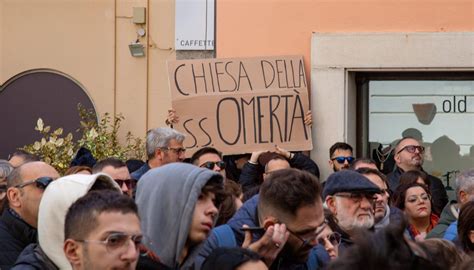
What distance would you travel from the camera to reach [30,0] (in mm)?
12117

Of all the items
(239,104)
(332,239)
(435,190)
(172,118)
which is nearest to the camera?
(332,239)

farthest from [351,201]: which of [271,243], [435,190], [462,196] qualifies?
[435,190]

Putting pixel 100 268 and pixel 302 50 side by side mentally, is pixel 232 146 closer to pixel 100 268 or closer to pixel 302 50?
pixel 302 50

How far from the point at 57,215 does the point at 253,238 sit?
0.83m

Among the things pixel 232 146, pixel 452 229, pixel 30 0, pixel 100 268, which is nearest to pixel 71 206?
pixel 100 268

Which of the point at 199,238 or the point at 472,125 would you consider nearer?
the point at 199,238

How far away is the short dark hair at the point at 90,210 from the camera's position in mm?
3979

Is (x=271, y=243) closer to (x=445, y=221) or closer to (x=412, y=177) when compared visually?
(x=445, y=221)

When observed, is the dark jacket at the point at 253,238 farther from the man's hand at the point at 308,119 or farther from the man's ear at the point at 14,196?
the man's hand at the point at 308,119

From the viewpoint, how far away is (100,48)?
12.0 metres

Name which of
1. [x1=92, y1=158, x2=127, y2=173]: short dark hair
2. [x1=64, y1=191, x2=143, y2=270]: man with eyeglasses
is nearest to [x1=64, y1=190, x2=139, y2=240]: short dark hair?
[x1=64, y1=191, x2=143, y2=270]: man with eyeglasses

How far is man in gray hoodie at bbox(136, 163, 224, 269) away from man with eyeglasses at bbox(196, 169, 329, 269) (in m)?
0.26

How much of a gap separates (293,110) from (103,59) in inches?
93.0

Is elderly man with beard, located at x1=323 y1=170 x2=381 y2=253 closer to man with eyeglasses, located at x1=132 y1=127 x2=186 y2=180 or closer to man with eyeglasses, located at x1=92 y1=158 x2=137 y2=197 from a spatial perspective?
man with eyeglasses, located at x1=92 y1=158 x2=137 y2=197
